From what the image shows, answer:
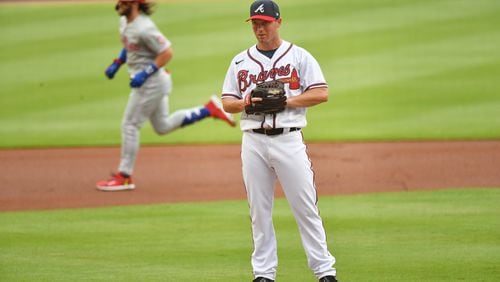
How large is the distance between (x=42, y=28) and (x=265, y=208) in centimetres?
1718

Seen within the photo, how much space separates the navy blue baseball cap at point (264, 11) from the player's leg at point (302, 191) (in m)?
0.74

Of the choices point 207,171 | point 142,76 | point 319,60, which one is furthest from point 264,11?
point 319,60

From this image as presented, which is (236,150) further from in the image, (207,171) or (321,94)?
(321,94)

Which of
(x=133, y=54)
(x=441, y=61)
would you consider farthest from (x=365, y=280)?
(x=441, y=61)

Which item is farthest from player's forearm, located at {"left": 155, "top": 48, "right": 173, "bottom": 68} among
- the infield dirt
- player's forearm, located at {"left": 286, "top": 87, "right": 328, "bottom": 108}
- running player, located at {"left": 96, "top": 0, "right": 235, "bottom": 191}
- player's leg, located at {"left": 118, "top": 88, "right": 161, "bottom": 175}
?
player's forearm, located at {"left": 286, "top": 87, "right": 328, "bottom": 108}

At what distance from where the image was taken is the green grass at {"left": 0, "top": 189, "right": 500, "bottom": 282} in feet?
25.4

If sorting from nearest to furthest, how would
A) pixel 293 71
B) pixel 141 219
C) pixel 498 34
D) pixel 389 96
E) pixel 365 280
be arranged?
pixel 293 71
pixel 365 280
pixel 141 219
pixel 389 96
pixel 498 34

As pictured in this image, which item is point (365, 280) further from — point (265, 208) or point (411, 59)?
point (411, 59)

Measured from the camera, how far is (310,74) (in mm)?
6910

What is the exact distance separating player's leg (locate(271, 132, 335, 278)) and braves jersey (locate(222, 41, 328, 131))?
12 cm

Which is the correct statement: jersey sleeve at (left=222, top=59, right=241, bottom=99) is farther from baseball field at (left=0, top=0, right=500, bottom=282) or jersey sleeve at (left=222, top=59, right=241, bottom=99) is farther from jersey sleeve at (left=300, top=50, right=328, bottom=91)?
baseball field at (left=0, top=0, right=500, bottom=282)

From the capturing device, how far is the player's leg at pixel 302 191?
6859 mm

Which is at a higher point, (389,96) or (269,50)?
(269,50)

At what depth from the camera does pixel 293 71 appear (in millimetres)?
6918
